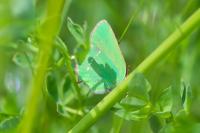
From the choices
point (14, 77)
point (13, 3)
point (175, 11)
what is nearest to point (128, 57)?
point (175, 11)

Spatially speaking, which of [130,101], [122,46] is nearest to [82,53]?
[130,101]

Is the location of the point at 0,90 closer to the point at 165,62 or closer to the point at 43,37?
the point at 165,62

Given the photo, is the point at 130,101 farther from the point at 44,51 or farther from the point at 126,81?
the point at 44,51

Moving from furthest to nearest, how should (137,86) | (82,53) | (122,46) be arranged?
(122,46), (82,53), (137,86)

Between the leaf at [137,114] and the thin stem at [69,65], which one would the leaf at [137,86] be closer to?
the leaf at [137,114]

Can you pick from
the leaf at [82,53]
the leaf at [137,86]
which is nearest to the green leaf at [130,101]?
the leaf at [137,86]
